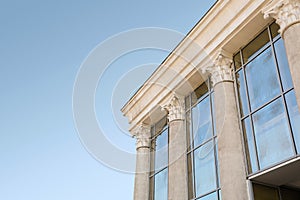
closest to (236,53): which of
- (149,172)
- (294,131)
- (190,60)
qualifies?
(190,60)

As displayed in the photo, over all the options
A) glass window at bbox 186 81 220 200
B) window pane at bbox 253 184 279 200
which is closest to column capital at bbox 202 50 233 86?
glass window at bbox 186 81 220 200

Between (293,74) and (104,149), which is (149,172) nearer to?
(104,149)

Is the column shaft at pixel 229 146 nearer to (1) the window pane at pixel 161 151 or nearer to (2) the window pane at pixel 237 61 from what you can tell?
(2) the window pane at pixel 237 61

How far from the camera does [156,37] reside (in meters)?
19.1

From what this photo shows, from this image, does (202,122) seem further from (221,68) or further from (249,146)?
(249,146)

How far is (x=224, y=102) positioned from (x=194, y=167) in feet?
13.0

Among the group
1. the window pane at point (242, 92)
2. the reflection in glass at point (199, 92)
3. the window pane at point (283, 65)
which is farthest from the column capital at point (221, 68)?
the window pane at point (283, 65)

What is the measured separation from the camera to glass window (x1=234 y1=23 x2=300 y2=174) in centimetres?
1242

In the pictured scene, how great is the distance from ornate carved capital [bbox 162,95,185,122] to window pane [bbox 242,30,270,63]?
505 cm

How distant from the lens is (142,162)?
72.1ft

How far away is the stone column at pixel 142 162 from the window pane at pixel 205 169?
5203 mm

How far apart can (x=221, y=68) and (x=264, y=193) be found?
6.08 metres

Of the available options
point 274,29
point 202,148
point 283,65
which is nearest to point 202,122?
point 202,148

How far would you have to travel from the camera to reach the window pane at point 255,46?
1501 cm
